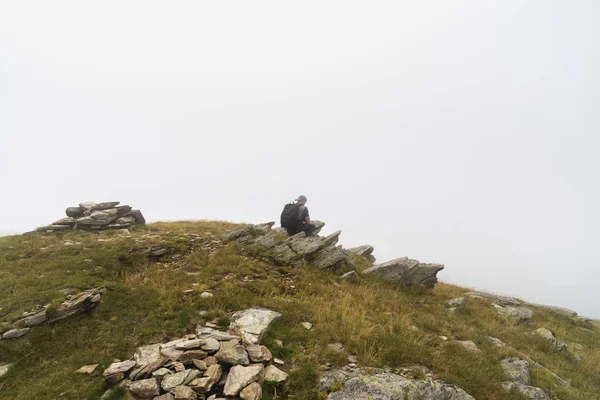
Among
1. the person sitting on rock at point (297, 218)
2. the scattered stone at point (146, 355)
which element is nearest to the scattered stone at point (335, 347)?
the scattered stone at point (146, 355)

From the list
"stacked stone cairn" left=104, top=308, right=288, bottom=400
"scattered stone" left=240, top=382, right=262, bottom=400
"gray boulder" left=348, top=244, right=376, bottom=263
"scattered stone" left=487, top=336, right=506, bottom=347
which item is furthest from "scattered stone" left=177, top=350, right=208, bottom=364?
"gray boulder" left=348, top=244, right=376, bottom=263

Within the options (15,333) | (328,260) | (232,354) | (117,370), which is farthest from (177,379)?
(328,260)

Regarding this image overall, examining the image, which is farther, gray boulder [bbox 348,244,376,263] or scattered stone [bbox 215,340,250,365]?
gray boulder [bbox 348,244,376,263]

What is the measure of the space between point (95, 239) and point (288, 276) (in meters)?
12.5

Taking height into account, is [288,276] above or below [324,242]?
below

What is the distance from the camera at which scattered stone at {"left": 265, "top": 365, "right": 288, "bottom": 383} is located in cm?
705

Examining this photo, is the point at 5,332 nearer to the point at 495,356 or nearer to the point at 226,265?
the point at 226,265

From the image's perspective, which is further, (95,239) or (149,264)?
(95,239)

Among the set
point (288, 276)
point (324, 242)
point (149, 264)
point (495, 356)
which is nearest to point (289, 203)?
point (324, 242)

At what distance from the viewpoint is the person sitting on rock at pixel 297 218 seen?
64.4 feet

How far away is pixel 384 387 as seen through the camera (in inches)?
260

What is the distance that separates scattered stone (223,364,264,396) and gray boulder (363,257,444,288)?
10.8 meters

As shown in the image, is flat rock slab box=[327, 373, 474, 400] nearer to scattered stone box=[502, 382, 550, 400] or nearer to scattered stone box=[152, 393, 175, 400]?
scattered stone box=[502, 382, 550, 400]

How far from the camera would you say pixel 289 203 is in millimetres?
19844
